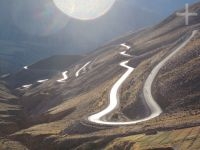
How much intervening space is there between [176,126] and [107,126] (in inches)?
738

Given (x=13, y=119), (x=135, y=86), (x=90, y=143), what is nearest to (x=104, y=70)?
(x=13, y=119)

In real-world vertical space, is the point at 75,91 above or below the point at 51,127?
above

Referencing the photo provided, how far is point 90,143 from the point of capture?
6925 cm

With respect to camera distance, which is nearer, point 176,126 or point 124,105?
point 176,126

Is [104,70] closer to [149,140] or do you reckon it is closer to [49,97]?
[49,97]

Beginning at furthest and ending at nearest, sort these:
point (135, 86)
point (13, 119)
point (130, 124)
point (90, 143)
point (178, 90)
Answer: point (13, 119) → point (135, 86) → point (178, 90) → point (130, 124) → point (90, 143)

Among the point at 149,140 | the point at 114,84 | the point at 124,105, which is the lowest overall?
the point at 149,140

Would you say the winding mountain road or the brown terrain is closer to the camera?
the brown terrain

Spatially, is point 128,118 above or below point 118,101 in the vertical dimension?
below

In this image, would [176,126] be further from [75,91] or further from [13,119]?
[75,91]

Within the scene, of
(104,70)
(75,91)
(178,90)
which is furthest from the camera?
(104,70)

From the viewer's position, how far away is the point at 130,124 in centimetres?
8019

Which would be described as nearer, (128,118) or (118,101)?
(128,118)

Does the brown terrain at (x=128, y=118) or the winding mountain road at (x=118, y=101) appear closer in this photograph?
the brown terrain at (x=128, y=118)
